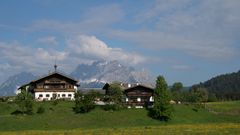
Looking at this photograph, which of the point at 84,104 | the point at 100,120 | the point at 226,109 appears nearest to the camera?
the point at 100,120

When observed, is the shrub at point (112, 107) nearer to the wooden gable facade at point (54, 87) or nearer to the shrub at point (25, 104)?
the shrub at point (25, 104)

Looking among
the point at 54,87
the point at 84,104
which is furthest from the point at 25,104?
the point at 54,87

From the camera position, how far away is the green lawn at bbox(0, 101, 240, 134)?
7956cm

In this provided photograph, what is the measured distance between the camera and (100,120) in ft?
290

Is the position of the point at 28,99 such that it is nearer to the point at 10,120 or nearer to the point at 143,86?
the point at 10,120

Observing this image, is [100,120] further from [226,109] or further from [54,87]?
[54,87]

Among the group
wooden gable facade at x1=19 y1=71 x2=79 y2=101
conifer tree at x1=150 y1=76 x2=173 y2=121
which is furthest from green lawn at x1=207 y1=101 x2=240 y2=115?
wooden gable facade at x1=19 y1=71 x2=79 y2=101

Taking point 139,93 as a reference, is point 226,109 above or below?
below

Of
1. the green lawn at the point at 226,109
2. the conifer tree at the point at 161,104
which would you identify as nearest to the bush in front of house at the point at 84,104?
the conifer tree at the point at 161,104

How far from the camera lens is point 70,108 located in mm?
101375

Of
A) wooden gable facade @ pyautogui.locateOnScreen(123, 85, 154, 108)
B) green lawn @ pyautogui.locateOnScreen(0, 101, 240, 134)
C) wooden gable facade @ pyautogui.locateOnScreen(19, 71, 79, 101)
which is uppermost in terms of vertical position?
wooden gable facade @ pyautogui.locateOnScreen(19, 71, 79, 101)

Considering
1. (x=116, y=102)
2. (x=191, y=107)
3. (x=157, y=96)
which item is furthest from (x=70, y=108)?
(x=191, y=107)

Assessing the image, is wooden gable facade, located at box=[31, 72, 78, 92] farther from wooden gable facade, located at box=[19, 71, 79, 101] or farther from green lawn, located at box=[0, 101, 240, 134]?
green lawn, located at box=[0, 101, 240, 134]

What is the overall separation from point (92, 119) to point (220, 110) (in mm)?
32667
